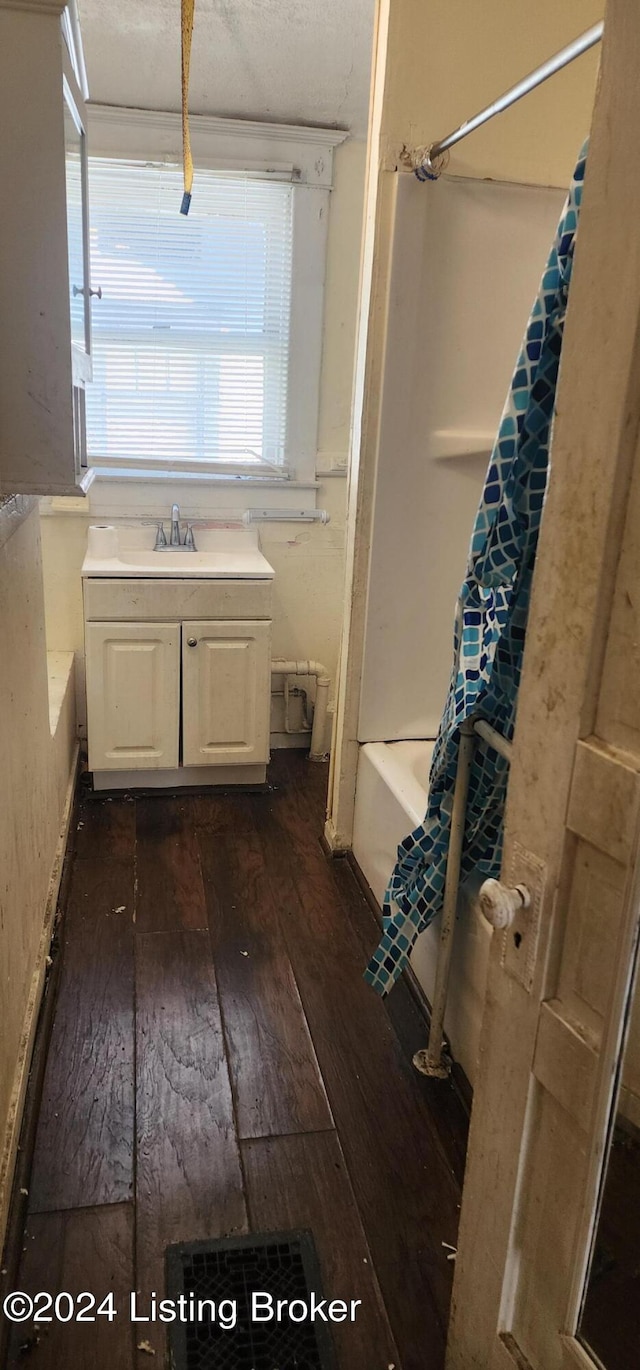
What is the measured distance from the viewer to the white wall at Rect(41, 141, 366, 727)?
10.5 ft

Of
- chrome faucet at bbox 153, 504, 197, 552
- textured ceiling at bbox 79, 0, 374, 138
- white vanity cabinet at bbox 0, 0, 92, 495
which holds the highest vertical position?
textured ceiling at bbox 79, 0, 374, 138

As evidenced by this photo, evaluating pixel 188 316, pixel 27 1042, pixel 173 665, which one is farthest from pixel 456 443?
Answer: pixel 27 1042

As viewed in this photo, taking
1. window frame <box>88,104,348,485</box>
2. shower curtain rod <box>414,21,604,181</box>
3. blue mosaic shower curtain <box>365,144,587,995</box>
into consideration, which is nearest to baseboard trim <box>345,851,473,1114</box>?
blue mosaic shower curtain <box>365,144,587,995</box>

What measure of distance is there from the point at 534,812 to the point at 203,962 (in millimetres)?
1478

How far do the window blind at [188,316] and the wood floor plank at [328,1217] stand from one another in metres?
2.42

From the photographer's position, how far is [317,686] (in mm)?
3549

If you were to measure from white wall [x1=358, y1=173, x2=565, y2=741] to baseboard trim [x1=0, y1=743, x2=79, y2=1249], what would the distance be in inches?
36.9

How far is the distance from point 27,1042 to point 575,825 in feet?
4.39

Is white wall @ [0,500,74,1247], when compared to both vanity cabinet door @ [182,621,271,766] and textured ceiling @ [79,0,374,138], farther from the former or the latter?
textured ceiling @ [79,0,374,138]

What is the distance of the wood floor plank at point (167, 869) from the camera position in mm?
2453

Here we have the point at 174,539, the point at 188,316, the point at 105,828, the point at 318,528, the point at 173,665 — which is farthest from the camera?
the point at 318,528

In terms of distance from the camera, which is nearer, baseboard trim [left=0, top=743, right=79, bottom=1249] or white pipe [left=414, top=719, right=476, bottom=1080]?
baseboard trim [left=0, top=743, right=79, bottom=1249]

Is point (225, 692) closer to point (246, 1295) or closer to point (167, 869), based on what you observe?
point (167, 869)

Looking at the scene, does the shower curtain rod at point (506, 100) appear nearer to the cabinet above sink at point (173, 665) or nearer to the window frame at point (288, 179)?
the window frame at point (288, 179)
